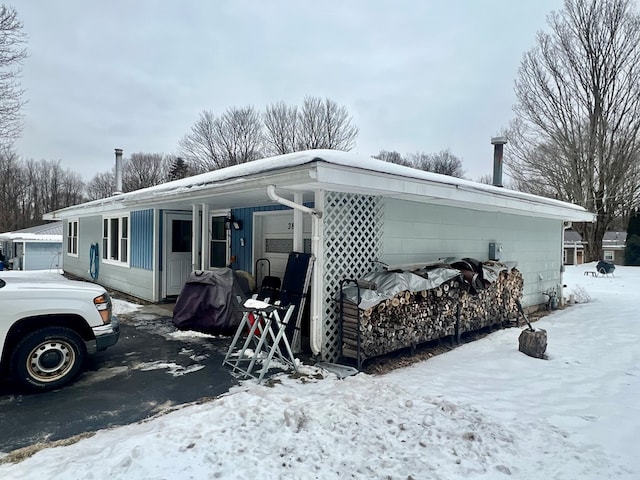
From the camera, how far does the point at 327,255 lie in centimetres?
491

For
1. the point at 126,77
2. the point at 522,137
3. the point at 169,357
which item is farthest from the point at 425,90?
the point at 169,357

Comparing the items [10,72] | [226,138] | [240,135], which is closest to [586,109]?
[240,135]

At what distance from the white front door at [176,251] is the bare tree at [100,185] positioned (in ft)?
103

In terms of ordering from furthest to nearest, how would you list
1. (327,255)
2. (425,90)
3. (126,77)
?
(425,90), (126,77), (327,255)

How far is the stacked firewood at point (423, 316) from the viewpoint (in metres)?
4.79

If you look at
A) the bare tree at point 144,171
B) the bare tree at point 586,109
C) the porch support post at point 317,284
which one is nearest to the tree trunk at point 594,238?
the bare tree at point 586,109

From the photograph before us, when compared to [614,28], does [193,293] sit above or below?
below

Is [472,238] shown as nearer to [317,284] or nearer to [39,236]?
[317,284]

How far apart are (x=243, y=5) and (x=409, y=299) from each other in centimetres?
867

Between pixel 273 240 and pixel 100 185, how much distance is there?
118ft

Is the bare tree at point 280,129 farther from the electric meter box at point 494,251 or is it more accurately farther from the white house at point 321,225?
the electric meter box at point 494,251

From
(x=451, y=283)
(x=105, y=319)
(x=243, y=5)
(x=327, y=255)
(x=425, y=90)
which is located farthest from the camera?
(x=425, y=90)

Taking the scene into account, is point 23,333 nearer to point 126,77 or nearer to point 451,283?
point 451,283

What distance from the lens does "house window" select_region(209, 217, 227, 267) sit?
8.48 m
